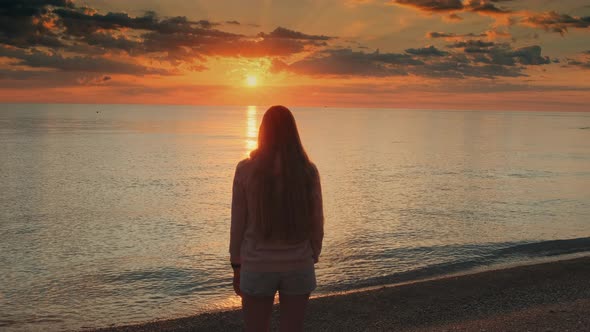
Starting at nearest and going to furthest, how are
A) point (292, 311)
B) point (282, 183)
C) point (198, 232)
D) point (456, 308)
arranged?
point (282, 183)
point (292, 311)
point (456, 308)
point (198, 232)

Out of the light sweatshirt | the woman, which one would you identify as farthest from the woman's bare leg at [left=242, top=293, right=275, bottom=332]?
the light sweatshirt

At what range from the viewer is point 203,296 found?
12.9 meters

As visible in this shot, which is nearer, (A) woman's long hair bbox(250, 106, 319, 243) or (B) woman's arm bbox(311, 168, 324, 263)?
(A) woman's long hair bbox(250, 106, 319, 243)

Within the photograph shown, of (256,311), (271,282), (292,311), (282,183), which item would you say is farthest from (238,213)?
(292,311)

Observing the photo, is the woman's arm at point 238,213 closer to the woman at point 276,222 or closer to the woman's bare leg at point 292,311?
the woman at point 276,222

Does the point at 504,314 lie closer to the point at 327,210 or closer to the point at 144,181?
the point at 327,210

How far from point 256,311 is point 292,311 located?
297mm

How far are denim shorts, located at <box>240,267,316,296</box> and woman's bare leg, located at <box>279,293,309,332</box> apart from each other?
2.8 inches

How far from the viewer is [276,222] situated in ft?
13.8

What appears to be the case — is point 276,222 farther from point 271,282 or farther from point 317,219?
point 271,282

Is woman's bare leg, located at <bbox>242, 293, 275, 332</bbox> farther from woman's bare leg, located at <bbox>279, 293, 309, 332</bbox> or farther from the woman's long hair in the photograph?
the woman's long hair

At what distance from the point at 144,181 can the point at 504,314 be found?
1222 inches

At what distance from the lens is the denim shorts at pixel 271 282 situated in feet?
14.1

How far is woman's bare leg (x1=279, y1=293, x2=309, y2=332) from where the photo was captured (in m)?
4.39
